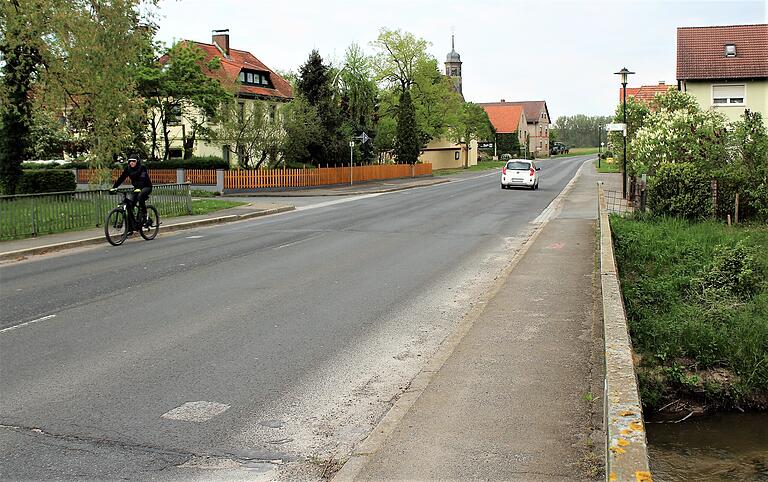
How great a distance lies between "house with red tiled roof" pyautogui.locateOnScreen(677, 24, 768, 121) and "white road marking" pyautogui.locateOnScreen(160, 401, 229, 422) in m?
36.3

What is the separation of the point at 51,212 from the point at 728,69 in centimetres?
3380

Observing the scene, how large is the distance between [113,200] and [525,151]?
103509 mm

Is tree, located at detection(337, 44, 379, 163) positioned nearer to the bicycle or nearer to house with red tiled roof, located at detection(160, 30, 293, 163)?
house with red tiled roof, located at detection(160, 30, 293, 163)

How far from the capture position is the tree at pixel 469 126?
7056 cm

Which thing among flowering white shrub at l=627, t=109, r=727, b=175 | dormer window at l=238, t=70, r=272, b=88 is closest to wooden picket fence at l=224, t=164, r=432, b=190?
dormer window at l=238, t=70, r=272, b=88

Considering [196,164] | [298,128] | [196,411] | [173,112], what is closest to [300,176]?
[298,128]

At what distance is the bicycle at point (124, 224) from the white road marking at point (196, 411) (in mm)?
11140

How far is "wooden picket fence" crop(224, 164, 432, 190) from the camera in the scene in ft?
122

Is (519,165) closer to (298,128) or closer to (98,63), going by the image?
(298,128)

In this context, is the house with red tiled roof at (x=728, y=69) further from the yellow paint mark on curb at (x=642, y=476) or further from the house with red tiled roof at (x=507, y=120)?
the house with red tiled roof at (x=507, y=120)

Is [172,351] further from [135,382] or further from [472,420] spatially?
[472,420]

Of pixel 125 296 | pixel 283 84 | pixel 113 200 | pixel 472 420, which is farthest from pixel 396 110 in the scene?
pixel 472 420

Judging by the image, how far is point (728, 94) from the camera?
1512 inches

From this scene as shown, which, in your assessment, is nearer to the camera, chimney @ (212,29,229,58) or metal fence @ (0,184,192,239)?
metal fence @ (0,184,192,239)
